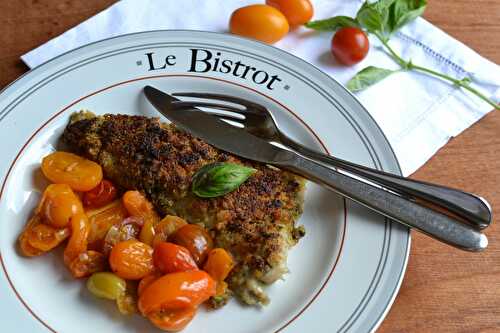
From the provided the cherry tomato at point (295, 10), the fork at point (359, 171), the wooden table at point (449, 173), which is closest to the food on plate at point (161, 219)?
the fork at point (359, 171)

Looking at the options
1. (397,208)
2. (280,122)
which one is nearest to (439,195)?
(397,208)

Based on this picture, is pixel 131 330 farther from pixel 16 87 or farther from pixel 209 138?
pixel 16 87

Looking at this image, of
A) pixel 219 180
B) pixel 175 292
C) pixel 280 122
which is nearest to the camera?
pixel 175 292

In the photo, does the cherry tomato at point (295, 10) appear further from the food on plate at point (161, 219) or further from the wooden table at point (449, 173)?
the food on plate at point (161, 219)

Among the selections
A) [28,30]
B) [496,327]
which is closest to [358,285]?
[496,327]

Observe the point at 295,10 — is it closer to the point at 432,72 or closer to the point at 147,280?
→ the point at 432,72
